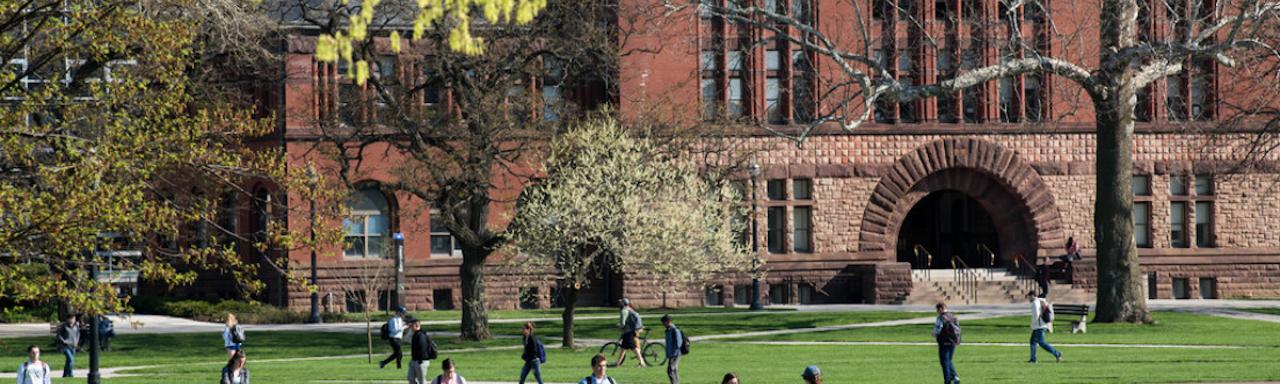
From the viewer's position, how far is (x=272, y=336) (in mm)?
49406

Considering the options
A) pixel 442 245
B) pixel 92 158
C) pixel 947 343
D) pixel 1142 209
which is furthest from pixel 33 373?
pixel 1142 209

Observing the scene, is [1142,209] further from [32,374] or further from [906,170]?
[32,374]

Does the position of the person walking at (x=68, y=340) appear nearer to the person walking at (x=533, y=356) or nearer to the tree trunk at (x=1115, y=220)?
the person walking at (x=533, y=356)

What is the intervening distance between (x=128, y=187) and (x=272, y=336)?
981 inches

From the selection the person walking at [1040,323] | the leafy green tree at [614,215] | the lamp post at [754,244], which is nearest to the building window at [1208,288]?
the lamp post at [754,244]

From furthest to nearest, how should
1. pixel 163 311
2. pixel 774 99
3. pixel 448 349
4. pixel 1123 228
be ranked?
pixel 774 99, pixel 163 311, pixel 1123 228, pixel 448 349

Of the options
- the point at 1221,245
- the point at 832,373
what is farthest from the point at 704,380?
the point at 1221,245

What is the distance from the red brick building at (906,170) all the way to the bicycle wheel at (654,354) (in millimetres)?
15447

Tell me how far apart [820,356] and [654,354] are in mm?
3314

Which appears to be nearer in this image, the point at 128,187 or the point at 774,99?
the point at 128,187

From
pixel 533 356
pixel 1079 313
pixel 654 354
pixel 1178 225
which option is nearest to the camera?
pixel 533 356

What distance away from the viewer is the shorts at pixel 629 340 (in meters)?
39.2

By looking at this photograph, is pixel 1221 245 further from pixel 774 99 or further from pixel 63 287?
pixel 63 287

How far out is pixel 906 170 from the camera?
6312cm
